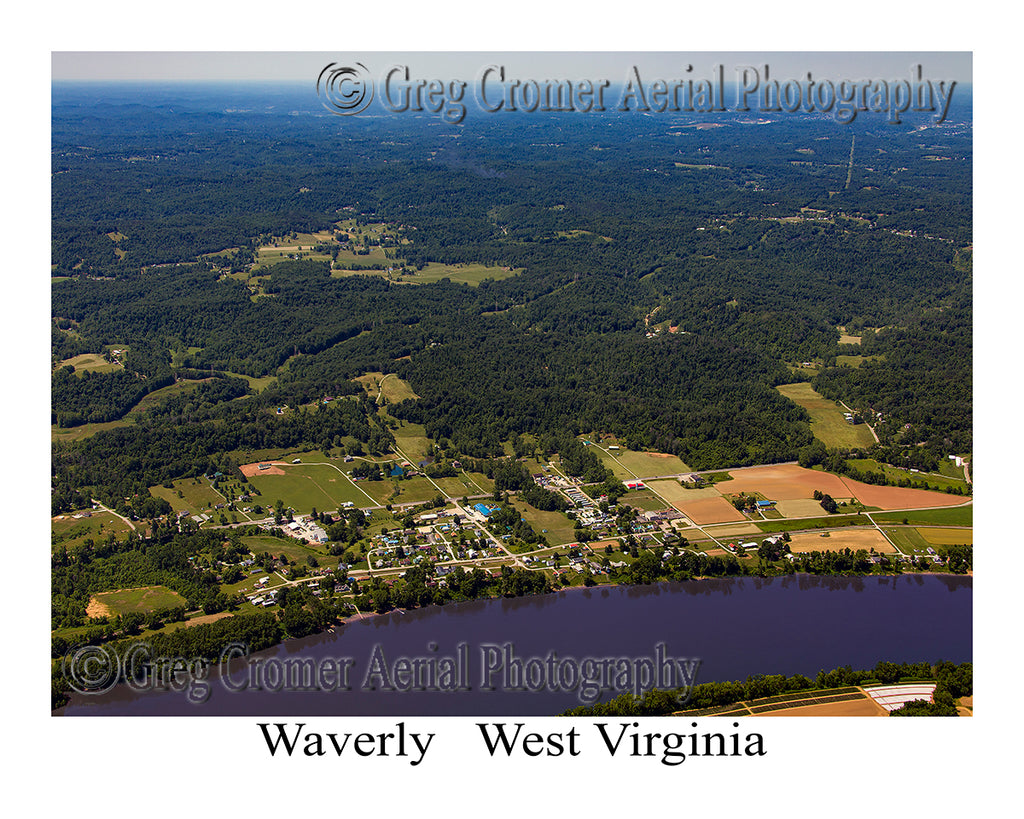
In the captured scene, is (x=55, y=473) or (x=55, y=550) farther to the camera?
(x=55, y=473)

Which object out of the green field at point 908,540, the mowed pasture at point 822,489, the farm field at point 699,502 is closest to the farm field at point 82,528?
the farm field at point 699,502

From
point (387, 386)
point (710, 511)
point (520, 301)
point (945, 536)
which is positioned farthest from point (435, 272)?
point (945, 536)

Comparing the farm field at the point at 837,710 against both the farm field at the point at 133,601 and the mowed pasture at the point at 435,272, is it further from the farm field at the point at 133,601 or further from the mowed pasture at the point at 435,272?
→ the mowed pasture at the point at 435,272

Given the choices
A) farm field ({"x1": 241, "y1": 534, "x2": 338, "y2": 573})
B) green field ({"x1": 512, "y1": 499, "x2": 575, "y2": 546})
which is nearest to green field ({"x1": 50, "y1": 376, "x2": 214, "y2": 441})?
farm field ({"x1": 241, "y1": 534, "x2": 338, "y2": 573})

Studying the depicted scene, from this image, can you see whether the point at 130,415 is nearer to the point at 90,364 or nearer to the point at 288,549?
the point at 90,364

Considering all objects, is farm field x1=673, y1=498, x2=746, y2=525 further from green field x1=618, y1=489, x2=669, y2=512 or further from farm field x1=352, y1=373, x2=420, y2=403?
farm field x1=352, y1=373, x2=420, y2=403

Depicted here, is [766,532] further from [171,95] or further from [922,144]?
[171,95]

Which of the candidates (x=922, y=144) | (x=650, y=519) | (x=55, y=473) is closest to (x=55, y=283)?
(x=55, y=473)
